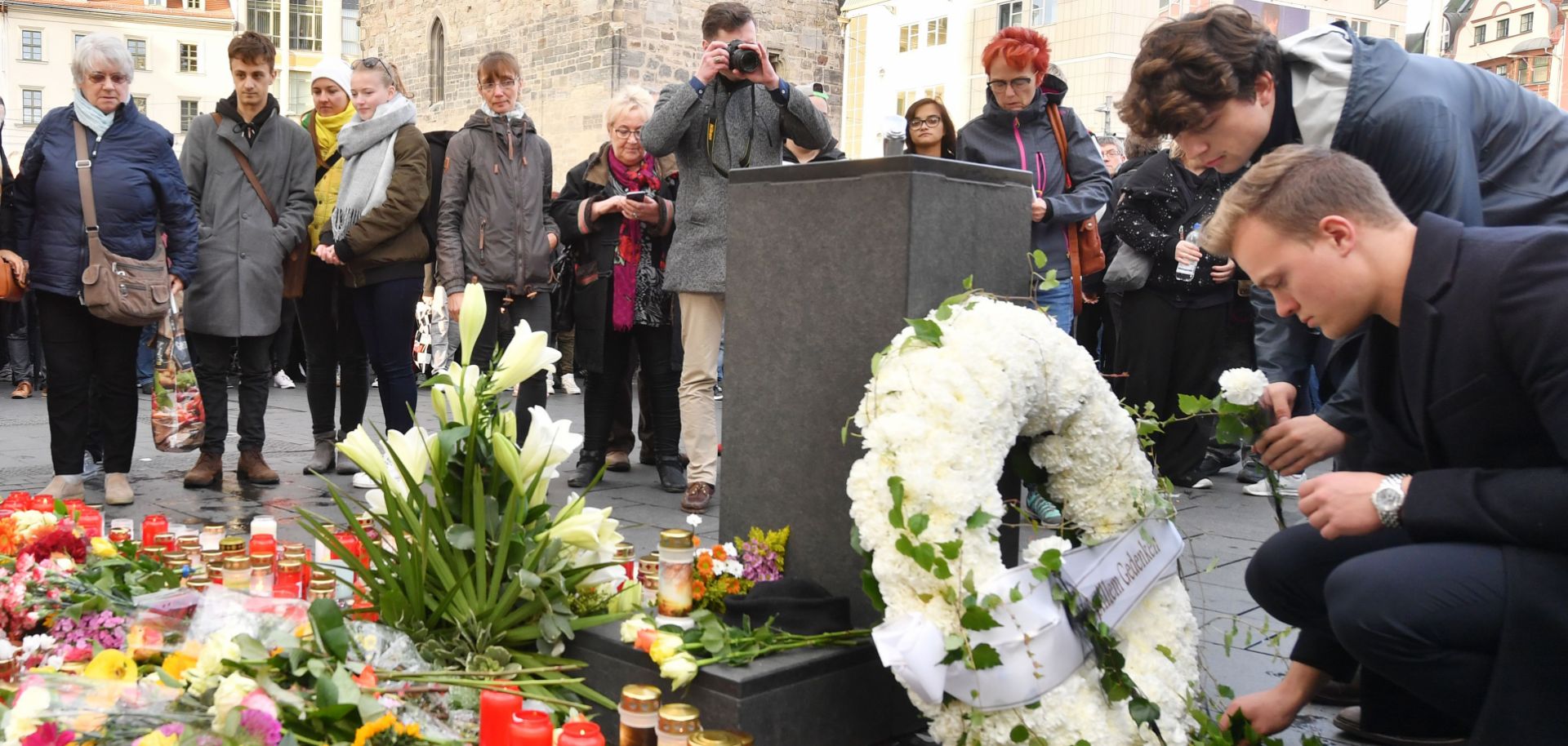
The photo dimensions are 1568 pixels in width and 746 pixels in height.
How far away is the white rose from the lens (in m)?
2.92

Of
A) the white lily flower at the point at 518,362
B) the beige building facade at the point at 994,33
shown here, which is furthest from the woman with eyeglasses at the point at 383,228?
the beige building facade at the point at 994,33

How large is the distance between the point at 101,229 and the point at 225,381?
90 cm

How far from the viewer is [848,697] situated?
9.25 feet

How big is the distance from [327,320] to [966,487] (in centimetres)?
463

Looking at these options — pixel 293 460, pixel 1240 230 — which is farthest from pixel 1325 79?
pixel 293 460

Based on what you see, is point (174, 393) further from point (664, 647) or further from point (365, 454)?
point (664, 647)

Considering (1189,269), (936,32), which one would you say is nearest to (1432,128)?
(1189,269)

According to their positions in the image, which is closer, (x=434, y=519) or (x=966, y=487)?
(x=966, y=487)

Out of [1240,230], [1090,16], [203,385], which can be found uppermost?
[1090,16]

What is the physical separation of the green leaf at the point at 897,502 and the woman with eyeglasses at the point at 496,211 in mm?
3825

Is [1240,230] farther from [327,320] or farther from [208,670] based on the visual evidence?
[327,320]

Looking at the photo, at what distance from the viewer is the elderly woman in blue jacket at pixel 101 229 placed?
17.7 ft

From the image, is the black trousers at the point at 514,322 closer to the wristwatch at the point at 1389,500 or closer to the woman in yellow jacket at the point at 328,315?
the woman in yellow jacket at the point at 328,315

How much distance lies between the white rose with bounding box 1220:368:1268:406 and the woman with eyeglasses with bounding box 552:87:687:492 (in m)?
3.44
